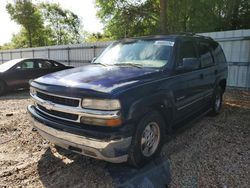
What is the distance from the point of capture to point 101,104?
2902mm

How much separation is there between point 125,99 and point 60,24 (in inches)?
1523

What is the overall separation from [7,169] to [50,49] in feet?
47.6

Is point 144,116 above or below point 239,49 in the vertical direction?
below

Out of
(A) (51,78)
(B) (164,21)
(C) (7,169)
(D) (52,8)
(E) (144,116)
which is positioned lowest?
(C) (7,169)

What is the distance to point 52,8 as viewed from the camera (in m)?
37.2

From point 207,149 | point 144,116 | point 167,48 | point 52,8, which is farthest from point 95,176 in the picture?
point 52,8

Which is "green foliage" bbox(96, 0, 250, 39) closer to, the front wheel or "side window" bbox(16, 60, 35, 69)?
"side window" bbox(16, 60, 35, 69)

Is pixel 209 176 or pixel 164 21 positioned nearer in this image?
pixel 209 176

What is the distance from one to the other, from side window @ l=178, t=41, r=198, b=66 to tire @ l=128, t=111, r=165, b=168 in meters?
1.15

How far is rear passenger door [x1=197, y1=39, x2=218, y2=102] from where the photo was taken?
508 centimetres

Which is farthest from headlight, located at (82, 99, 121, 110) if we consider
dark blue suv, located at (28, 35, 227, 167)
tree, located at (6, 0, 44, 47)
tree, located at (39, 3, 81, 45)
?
tree, located at (39, 3, 81, 45)

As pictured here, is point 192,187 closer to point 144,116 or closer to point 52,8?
point 144,116

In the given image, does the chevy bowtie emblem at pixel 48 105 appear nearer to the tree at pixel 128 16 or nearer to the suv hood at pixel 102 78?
the suv hood at pixel 102 78

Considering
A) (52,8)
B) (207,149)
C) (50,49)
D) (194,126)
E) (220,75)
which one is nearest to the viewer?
(207,149)
